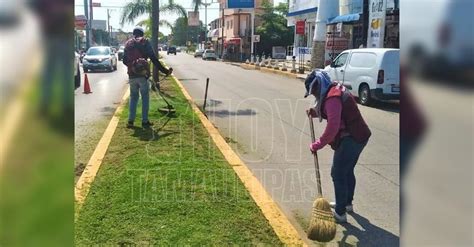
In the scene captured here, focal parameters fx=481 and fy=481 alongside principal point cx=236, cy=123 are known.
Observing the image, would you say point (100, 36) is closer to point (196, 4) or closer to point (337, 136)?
point (196, 4)

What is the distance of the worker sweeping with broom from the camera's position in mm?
3918

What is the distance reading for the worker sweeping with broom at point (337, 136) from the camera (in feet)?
12.9

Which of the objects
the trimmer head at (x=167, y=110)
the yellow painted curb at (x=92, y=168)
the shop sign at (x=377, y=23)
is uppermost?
the shop sign at (x=377, y=23)

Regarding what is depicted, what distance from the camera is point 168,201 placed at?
4.46 metres

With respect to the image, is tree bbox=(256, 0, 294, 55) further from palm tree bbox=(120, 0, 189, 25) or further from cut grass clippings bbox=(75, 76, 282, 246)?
cut grass clippings bbox=(75, 76, 282, 246)

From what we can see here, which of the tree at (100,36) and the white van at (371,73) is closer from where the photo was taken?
the white van at (371,73)

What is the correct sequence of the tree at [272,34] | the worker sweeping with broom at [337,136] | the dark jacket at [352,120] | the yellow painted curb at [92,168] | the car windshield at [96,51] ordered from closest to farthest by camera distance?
the worker sweeping with broom at [337,136] < the dark jacket at [352,120] < the yellow painted curb at [92,168] < the car windshield at [96,51] < the tree at [272,34]

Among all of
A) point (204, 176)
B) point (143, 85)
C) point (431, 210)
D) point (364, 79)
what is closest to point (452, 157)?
point (431, 210)

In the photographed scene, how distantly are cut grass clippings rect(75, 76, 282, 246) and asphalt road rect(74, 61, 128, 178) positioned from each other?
0.42 m

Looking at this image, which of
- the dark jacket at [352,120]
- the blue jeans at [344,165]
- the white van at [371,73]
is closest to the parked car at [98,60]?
the white van at [371,73]

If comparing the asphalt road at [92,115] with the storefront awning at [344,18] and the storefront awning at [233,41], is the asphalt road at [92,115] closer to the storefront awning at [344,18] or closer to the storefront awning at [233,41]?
the storefront awning at [344,18]

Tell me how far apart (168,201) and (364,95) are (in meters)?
10.2

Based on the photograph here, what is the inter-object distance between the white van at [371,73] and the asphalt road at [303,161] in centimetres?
48

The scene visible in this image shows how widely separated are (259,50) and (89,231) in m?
52.1
